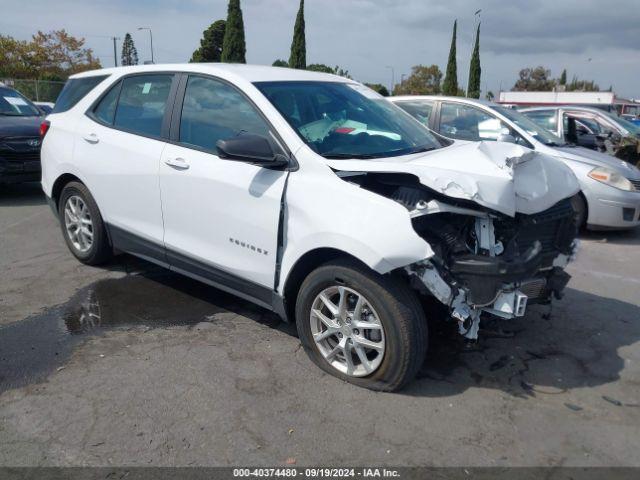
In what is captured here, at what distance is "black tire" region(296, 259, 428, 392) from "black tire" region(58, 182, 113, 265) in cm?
260

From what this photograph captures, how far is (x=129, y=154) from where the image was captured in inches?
178

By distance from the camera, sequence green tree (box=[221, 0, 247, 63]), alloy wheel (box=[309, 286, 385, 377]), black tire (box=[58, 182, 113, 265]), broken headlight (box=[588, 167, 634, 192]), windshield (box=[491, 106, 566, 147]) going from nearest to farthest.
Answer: alloy wheel (box=[309, 286, 385, 377])
black tire (box=[58, 182, 113, 265])
broken headlight (box=[588, 167, 634, 192])
windshield (box=[491, 106, 566, 147])
green tree (box=[221, 0, 247, 63])

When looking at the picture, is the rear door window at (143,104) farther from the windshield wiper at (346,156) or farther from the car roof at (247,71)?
the windshield wiper at (346,156)

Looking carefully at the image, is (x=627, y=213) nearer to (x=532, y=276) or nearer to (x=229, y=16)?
(x=532, y=276)

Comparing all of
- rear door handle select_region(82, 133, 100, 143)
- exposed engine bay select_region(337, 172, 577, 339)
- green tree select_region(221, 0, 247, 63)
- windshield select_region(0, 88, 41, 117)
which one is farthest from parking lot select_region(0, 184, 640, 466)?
green tree select_region(221, 0, 247, 63)

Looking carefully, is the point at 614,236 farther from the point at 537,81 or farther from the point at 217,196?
the point at 537,81

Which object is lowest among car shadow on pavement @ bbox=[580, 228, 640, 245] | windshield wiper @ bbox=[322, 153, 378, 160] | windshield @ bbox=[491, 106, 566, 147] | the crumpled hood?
car shadow on pavement @ bbox=[580, 228, 640, 245]

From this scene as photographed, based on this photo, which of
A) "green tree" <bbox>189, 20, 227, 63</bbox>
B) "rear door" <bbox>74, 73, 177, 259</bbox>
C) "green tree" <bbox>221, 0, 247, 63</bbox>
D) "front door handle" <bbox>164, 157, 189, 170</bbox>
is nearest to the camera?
"front door handle" <bbox>164, 157, 189, 170</bbox>

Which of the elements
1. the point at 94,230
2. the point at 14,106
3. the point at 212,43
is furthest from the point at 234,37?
the point at 94,230

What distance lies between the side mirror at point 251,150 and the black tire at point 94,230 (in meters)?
2.10

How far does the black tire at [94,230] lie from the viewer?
5055mm

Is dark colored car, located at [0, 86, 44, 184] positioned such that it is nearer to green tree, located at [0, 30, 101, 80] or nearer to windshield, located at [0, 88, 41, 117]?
windshield, located at [0, 88, 41, 117]

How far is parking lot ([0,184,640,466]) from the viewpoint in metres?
2.87

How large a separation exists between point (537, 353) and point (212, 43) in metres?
40.8
